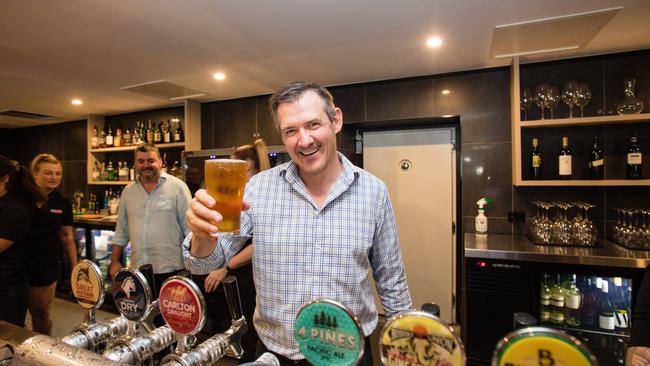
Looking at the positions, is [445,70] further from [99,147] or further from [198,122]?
[99,147]

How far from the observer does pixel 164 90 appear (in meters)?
3.51

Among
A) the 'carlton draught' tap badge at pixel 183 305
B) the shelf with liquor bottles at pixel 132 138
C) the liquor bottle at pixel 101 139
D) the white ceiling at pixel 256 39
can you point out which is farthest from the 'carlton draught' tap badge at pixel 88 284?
the liquor bottle at pixel 101 139

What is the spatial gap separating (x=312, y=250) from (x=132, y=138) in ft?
14.7

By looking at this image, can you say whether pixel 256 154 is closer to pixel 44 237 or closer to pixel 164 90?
pixel 44 237

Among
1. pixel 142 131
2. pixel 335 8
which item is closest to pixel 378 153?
pixel 335 8

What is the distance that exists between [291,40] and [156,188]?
4.67ft

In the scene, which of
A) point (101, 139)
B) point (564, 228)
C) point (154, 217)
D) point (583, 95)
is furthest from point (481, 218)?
point (101, 139)

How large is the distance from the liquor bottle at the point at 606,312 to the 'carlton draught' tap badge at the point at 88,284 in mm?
2897

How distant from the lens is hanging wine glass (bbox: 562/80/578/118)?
2.57 m

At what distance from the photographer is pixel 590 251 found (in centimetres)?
224

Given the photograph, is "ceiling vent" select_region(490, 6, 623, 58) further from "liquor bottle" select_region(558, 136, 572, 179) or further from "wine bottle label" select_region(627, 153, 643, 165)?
"wine bottle label" select_region(627, 153, 643, 165)

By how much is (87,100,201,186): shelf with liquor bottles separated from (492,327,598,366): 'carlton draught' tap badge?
4.06 metres

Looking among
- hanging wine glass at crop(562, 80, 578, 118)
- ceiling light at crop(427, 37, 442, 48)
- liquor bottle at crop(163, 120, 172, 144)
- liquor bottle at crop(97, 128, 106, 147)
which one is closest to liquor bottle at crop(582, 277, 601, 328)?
hanging wine glass at crop(562, 80, 578, 118)

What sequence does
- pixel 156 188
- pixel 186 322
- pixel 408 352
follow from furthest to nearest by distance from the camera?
pixel 156 188, pixel 186 322, pixel 408 352
